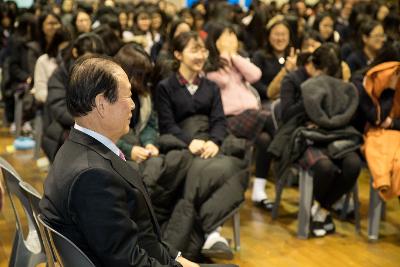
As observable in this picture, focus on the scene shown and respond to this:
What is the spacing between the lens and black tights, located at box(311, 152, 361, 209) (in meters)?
3.98

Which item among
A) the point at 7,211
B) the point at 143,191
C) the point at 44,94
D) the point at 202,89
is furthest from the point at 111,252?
the point at 44,94

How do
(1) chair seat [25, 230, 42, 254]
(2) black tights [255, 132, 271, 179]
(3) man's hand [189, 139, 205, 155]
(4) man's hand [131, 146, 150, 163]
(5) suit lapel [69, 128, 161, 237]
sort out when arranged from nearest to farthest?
(5) suit lapel [69, 128, 161, 237] < (1) chair seat [25, 230, 42, 254] < (4) man's hand [131, 146, 150, 163] < (3) man's hand [189, 139, 205, 155] < (2) black tights [255, 132, 271, 179]

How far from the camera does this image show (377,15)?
8.59 metres

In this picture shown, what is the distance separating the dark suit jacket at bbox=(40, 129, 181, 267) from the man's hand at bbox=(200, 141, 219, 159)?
1810mm

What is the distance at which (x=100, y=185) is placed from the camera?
5.93 ft

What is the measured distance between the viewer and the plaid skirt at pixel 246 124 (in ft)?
14.7

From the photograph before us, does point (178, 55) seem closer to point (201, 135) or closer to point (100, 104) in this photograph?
→ point (201, 135)

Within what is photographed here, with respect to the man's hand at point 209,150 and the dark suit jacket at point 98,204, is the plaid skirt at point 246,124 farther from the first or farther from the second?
the dark suit jacket at point 98,204

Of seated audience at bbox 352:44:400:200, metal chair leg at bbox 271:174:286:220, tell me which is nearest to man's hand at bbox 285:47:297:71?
seated audience at bbox 352:44:400:200

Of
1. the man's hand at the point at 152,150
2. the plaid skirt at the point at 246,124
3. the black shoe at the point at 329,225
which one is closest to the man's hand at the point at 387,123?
the black shoe at the point at 329,225

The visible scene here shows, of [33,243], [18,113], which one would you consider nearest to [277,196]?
[33,243]

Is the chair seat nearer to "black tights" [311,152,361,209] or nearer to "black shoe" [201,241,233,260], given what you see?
"black shoe" [201,241,233,260]

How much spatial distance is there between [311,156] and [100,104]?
230 centimetres

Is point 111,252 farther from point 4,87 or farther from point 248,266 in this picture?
point 4,87
